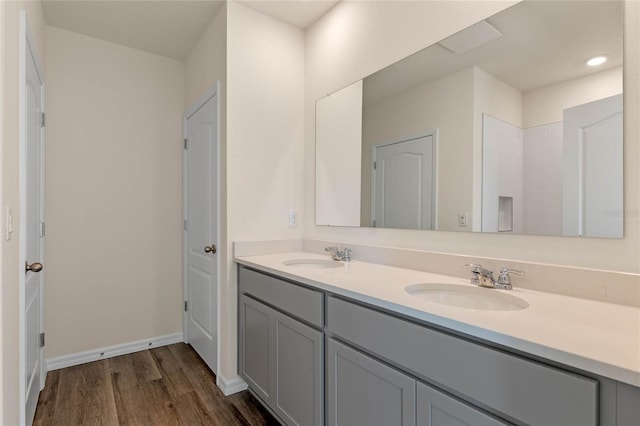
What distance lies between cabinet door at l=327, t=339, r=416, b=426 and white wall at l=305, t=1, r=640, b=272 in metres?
0.68

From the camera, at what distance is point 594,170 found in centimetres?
115

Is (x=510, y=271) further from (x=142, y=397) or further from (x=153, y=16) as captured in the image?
(x=153, y=16)

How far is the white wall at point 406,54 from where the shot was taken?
107 cm

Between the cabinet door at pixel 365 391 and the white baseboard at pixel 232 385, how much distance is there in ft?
3.17

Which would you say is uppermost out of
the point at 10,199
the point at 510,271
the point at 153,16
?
the point at 153,16

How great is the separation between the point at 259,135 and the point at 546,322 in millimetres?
1874

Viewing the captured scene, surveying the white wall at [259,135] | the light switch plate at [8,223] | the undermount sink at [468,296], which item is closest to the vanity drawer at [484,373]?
the undermount sink at [468,296]

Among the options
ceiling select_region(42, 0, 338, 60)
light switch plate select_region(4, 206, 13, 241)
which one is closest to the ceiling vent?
ceiling select_region(42, 0, 338, 60)

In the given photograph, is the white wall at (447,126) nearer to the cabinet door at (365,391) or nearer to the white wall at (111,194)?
the cabinet door at (365,391)

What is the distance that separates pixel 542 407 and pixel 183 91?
3.26 meters

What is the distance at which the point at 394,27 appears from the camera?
1.79 metres

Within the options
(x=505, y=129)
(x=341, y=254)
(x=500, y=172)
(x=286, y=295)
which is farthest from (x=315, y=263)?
(x=505, y=129)

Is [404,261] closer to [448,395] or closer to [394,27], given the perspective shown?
[448,395]

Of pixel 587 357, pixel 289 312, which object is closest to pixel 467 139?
pixel 587 357
